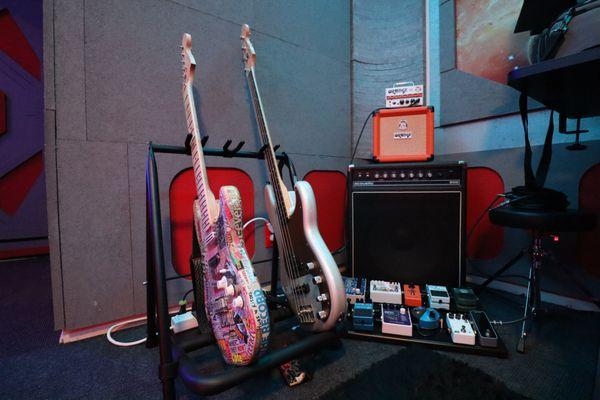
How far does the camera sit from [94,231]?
3.63ft

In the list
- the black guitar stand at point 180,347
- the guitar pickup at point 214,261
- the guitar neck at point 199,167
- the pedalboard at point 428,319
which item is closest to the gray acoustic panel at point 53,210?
the black guitar stand at point 180,347

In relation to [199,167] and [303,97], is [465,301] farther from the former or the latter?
[303,97]

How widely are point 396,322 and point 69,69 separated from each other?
63.7 inches

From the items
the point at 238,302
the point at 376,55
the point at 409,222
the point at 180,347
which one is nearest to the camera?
the point at 238,302

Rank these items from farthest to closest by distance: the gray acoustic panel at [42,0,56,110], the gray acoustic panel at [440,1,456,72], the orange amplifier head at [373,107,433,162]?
the gray acoustic panel at [440,1,456,72] → the orange amplifier head at [373,107,433,162] → the gray acoustic panel at [42,0,56,110]

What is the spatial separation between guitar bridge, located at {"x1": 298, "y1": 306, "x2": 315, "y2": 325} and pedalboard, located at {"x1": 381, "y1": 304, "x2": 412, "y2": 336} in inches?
14.0

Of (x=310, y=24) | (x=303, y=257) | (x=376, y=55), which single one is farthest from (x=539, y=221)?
(x=310, y=24)

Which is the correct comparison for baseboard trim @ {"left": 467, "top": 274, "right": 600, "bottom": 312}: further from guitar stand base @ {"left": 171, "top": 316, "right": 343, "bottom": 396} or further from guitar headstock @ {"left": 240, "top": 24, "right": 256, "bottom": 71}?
guitar headstock @ {"left": 240, "top": 24, "right": 256, "bottom": 71}

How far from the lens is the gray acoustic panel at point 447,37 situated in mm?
1710

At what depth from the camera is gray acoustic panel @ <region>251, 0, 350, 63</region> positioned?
1528 millimetres

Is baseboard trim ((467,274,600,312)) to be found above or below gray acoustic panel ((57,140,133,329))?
below

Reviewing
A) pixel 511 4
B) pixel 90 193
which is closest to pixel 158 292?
pixel 90 193

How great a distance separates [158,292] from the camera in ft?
2.26

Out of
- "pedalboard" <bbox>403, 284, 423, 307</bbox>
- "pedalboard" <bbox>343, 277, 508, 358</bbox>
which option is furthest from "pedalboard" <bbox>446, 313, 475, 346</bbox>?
"pedalboard" <bbox>403, 284, 423, 307</bbox>
